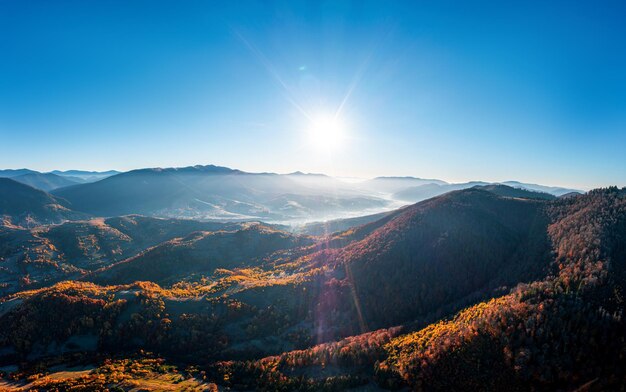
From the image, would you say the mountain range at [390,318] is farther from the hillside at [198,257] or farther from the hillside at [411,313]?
the hillside at [198,257]

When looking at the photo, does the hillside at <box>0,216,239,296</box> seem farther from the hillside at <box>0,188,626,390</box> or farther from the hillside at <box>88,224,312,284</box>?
the hillside at <box>0,188,626,390</box>

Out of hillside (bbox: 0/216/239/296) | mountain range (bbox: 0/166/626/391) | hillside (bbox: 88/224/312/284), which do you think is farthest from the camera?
hillside (bbox: 0/216/239/296)

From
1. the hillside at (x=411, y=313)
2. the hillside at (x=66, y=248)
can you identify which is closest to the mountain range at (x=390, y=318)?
the hillside at (x=411, y=313)

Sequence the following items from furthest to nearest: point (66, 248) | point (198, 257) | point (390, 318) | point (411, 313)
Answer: point (66, 248) → point (198, 257) → point (390, 318) → point (411, 313)

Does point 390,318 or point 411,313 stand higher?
point 411,313

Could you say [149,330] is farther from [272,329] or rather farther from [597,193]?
[597,193]

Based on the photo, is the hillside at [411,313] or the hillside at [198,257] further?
the hillside at [198,257]

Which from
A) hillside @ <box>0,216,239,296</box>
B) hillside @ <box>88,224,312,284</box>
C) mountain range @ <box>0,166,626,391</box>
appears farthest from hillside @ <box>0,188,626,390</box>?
hillside @ <box>0,216,239,296</box>

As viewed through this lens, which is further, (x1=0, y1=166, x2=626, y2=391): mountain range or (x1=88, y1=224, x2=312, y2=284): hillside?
(x1=88, y1=224, x2=312, y2=284): hillside

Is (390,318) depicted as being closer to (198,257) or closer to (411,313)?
(411,313)

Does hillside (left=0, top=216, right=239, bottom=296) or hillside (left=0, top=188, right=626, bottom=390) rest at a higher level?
hillside (left=0, top=188, right=626, bottom=390)

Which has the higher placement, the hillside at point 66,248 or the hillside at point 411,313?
the hillside at point 411,313

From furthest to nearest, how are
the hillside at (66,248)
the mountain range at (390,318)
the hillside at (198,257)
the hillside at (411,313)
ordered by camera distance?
the hillside at (66,248) < the hillside at (198,257) < the mountain range at (390,318) < the hillside at (411,313)

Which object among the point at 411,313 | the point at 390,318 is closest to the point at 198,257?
the point at 390,318
